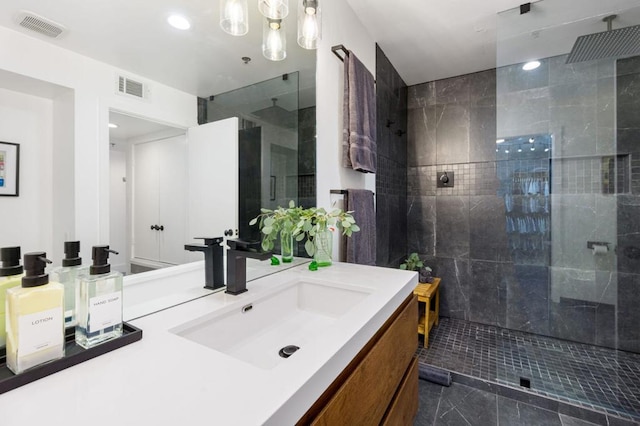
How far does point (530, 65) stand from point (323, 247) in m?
2.37

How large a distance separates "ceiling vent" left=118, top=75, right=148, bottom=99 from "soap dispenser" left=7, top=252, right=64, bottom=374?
498 mm

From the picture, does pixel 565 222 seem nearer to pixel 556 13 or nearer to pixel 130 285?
pixel 556 13

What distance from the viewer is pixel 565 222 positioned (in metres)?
2.32

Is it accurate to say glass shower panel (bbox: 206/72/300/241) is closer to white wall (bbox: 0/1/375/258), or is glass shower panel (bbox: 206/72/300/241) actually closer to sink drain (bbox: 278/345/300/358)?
white wall (bbox: 0/1/375/258)

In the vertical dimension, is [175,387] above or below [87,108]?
below

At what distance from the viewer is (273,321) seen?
1.07 meters

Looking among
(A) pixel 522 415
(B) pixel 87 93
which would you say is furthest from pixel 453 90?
(B) pixel 87 93

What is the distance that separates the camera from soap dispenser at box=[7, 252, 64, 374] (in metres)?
0.49

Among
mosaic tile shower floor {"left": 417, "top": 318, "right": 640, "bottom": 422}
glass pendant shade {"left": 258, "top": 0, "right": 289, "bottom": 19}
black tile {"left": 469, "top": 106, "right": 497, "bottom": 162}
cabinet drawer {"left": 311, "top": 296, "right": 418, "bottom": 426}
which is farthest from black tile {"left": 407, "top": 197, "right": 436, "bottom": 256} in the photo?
glass pendant shade {"left": 258, "top": 0, "right": 289, "bottom": 19}

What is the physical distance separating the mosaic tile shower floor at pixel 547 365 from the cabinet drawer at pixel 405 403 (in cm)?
102

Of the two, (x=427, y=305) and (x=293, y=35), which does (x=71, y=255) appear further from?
(x=427, y=305)

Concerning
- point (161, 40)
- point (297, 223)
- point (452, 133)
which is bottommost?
point (297, 223)

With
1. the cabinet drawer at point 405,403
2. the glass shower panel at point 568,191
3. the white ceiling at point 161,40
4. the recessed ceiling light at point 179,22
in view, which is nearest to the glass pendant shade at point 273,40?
the white ceiling at point 161,40

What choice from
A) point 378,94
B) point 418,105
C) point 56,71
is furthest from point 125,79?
point 418,105
